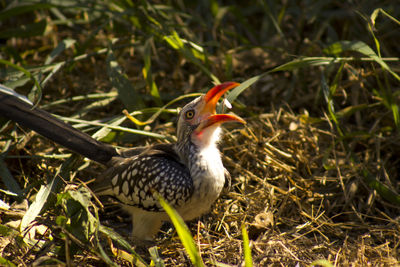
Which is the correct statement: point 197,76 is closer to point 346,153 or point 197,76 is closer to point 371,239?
point 346,153

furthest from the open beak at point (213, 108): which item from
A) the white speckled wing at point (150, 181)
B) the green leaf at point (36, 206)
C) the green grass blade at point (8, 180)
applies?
the green grass blade at point (8, 180)

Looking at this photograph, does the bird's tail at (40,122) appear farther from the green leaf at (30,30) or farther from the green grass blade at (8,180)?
the green leaf at (30,30)

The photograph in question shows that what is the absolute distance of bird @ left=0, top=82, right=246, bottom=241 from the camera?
262 centimetres

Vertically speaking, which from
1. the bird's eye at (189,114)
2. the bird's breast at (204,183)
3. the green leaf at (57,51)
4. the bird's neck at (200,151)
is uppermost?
the green leaf at (57,51)

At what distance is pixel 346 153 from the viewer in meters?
3.36

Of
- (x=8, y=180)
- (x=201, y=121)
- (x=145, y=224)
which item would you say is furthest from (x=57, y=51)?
(x=145, y=224)

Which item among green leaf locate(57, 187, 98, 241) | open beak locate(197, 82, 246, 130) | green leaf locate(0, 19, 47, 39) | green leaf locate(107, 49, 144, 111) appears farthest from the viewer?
green leaf locate(0, 19, 47, 39)

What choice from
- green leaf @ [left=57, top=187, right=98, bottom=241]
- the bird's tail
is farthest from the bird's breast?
the bird's tail


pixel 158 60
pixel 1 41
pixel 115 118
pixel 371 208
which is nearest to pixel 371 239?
pixel 371 208

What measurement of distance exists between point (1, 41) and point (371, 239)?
3.88 meters

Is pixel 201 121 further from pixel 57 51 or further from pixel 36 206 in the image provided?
pixel 57 51

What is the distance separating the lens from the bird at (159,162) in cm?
262

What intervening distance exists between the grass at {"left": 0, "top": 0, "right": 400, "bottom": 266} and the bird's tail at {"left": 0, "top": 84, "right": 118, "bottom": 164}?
119 mm

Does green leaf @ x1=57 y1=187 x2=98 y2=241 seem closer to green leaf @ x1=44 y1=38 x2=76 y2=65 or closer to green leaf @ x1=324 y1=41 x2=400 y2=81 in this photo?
green leaf @ x1=44 y1=38 x2=76 y2=65
